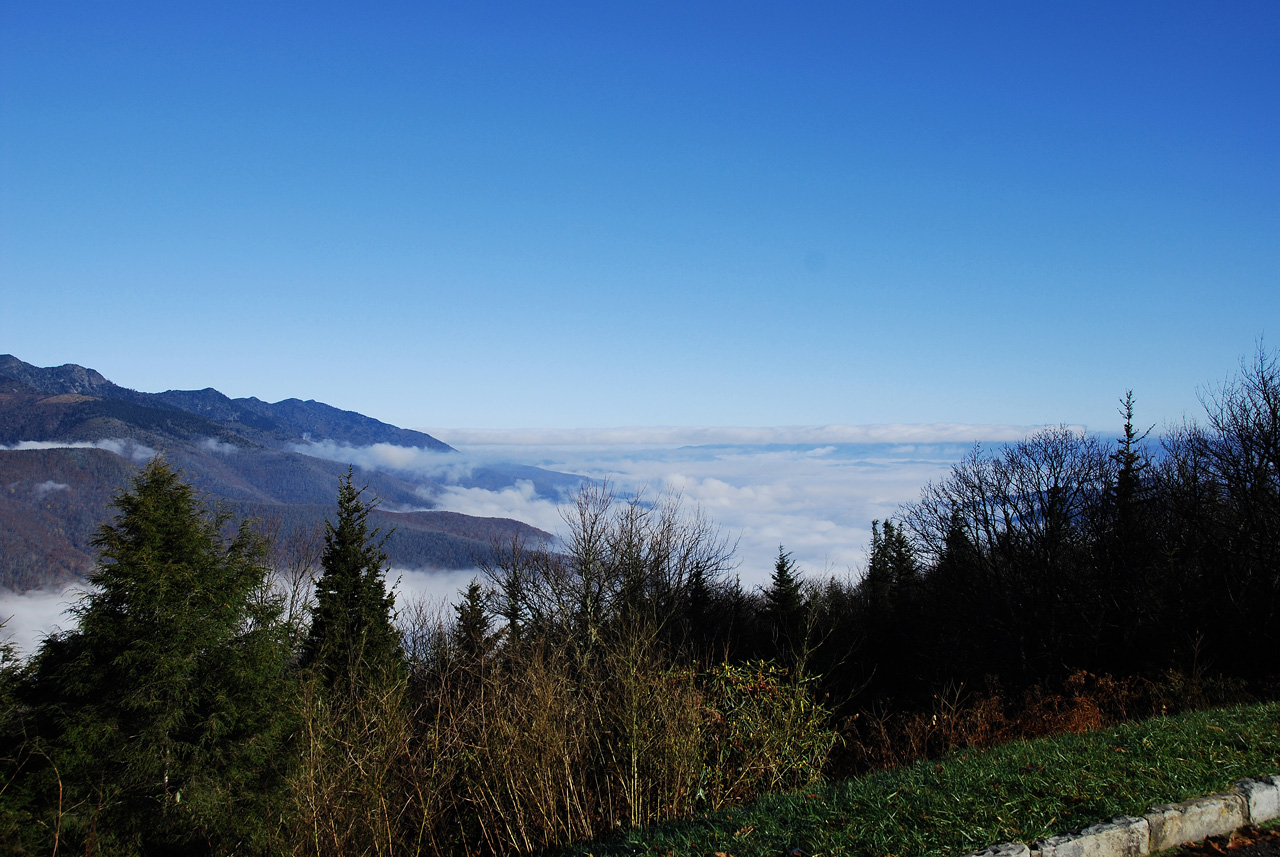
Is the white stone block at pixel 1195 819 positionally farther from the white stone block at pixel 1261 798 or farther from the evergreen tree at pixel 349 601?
the evergreen tree at pixel 349 601

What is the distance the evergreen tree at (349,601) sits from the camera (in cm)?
2477

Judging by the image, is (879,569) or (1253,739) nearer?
(1253,739)

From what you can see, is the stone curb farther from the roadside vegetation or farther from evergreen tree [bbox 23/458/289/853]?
evergreen tree [bbox 23/458/289/853]

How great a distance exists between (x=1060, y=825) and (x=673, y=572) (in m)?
27.6

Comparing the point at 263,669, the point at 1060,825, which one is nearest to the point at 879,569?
the point at 263,669

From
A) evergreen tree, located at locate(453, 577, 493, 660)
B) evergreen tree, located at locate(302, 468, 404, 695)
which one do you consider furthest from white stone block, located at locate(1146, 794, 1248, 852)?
evergreen tree, located at locate(453, 577, 493, 660)

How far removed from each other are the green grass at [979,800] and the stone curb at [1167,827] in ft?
0.50

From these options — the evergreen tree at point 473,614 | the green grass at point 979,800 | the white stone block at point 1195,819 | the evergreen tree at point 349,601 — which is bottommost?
the evergreen tree at point 473,614

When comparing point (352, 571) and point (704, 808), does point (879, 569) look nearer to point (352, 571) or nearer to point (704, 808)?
point (352, 571)

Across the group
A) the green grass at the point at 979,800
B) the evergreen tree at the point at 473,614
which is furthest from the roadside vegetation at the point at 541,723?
the evergreen tree at the point at 473,614

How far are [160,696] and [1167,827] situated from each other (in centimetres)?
1415

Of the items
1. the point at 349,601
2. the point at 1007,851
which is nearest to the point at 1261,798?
the point at 1007,851

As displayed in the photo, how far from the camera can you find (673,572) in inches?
1280

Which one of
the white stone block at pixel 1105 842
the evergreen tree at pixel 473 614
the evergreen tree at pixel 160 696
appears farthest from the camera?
the evergreen tree at pixel 473 614
